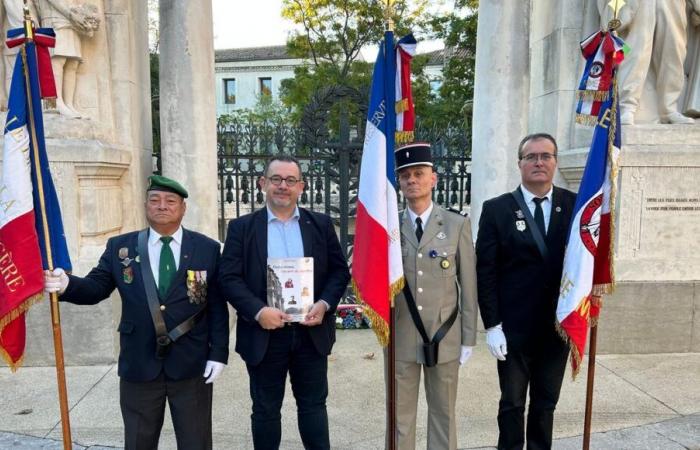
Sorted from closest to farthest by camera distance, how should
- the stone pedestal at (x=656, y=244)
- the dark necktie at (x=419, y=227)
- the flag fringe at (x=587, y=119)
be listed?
1. the dark necktie at (x=419, y=227)
2. the flag fringe at (x=587, y=119)
3. the stone pedestal at (x=656, y=244)

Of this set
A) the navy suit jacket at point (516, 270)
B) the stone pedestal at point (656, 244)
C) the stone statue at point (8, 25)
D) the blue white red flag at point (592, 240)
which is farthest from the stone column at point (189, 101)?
the stone pedestal at point (656, 244)

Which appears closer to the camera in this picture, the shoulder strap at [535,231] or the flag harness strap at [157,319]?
the flag harness strap at [157,319]

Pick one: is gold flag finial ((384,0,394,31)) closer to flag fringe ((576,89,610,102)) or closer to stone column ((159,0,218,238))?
flag fringe ((576,89,610,102))

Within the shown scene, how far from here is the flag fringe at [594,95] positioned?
10.3ft

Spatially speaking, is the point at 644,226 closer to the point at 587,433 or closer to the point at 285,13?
the point at 587,433

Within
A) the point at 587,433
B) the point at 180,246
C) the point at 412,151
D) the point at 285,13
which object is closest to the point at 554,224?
the point at 412,151

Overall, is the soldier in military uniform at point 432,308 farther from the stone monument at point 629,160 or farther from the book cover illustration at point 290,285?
the stone monument at point 629,160

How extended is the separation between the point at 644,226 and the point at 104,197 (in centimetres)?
580

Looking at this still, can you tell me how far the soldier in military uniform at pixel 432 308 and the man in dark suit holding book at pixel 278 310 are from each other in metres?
0.47

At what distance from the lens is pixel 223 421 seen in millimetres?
3918

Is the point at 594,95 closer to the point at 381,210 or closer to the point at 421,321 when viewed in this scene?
the point at 381,210

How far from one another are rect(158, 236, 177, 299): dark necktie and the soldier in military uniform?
1.37 metres

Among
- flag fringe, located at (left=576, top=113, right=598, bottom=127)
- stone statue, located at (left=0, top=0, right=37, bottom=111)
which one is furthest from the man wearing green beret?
stone statue, located at (left=0, top=0, right=37, bottom=111)

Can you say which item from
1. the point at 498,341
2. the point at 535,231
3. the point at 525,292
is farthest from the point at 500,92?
the point at 498,341
